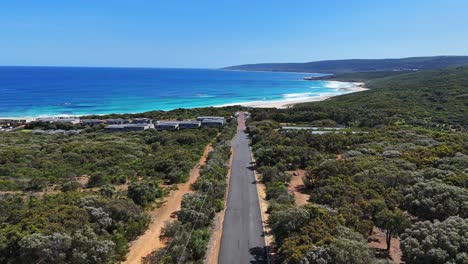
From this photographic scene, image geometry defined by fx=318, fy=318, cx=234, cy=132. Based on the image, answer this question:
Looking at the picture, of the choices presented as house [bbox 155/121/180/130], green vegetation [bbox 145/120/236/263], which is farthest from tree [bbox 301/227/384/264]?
house [bbox 155/121/180/130]

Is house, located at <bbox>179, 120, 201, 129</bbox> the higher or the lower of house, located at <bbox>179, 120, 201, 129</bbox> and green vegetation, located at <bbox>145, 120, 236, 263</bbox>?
the higher

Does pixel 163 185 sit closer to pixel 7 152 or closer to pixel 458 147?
pixel 7 152

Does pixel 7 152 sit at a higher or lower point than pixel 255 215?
higher

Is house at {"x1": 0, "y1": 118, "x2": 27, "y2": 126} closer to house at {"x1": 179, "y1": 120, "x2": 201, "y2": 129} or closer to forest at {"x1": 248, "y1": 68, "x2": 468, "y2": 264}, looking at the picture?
house at {"x1": 179, "y1": 120, "x2": 201, "y2": 129}

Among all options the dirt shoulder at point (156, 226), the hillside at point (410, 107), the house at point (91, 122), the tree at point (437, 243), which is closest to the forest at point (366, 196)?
the tree at point (437, 243)

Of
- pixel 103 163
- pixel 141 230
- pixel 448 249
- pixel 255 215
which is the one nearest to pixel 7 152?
pixel 103 163

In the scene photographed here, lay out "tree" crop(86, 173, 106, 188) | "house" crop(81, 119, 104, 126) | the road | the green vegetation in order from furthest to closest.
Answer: "house" crop(81, 119, 104, 126)
"tree" crop(86, 173, 106, 188)
the road
the green vegetation
